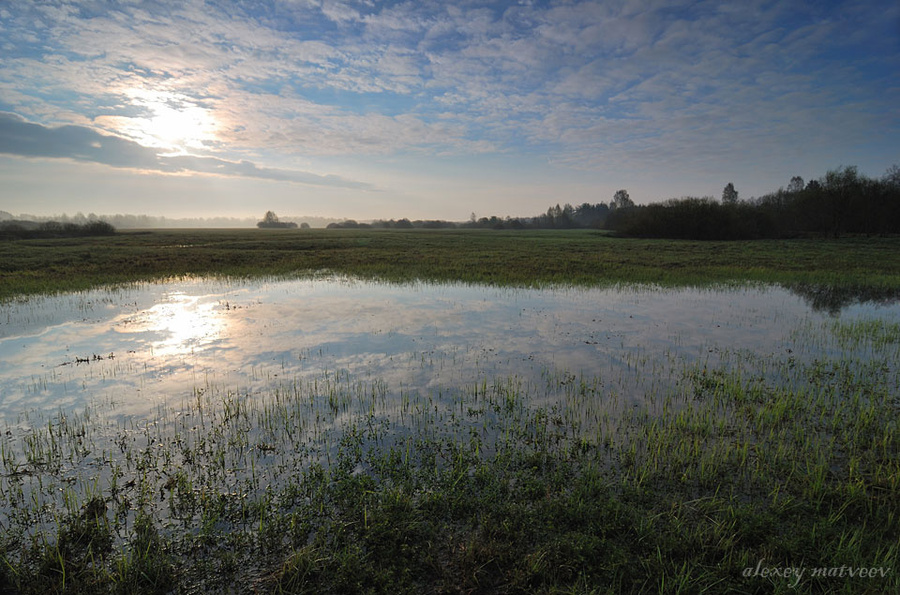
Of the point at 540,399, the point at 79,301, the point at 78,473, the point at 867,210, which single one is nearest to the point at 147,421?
the point at 78,473

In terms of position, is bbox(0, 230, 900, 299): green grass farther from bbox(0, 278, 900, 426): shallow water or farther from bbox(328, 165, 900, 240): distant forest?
bbox(328, 165, 900, 240): distant forest

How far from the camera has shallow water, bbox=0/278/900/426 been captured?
31.8 ft

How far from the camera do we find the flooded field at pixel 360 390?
5.98 meters

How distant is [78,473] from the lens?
606 cm

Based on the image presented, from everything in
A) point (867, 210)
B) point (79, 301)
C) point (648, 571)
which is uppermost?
point (867, 210)

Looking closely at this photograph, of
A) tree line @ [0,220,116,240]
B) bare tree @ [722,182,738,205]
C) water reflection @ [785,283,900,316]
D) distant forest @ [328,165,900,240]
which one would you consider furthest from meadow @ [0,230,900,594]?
bare tree @ [722,182,738,205]

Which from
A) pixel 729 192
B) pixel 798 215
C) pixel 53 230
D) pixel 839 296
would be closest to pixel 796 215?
pixel 798 215

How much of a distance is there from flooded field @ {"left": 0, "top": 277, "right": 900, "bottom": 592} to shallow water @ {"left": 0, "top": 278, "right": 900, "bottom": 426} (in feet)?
0.30

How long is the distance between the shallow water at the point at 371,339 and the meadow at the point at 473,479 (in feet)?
0.74

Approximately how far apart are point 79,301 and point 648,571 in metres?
24.6

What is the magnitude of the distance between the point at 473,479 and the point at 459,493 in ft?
1.47

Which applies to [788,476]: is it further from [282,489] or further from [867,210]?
[867,210]

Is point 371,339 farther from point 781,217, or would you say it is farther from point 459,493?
point 781,217

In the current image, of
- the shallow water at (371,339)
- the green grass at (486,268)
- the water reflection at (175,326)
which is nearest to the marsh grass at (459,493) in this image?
the shallow water at (371,339)
